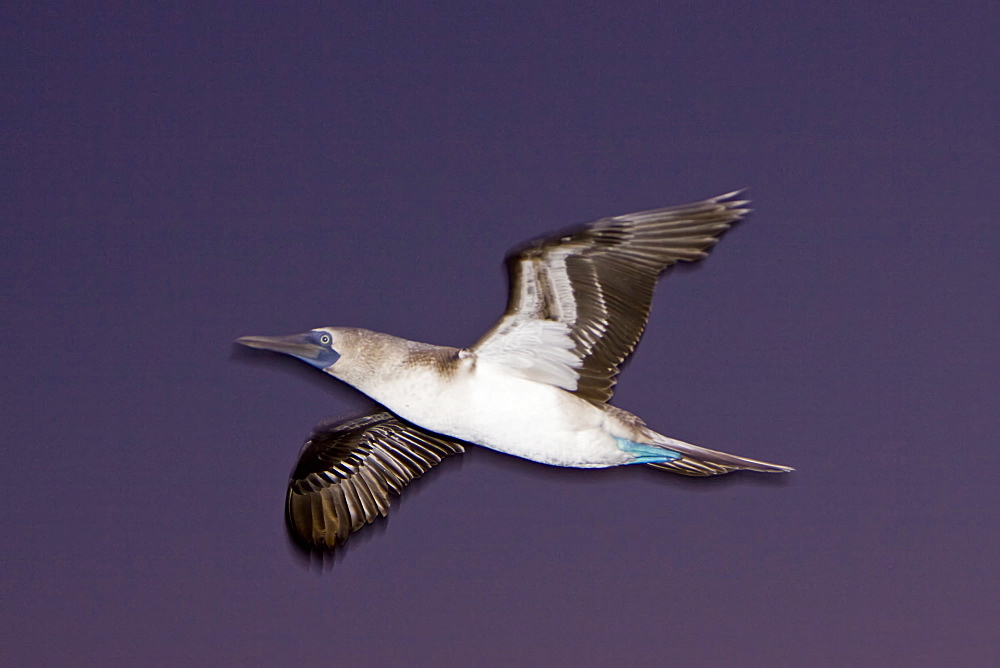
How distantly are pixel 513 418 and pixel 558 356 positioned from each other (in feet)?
1.20

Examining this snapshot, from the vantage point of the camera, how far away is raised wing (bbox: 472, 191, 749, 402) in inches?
184

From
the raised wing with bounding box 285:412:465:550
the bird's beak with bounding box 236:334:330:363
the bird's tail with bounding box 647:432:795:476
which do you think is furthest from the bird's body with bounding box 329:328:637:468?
the raised wing with bounding box 285:412:465:550

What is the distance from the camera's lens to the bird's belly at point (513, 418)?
16.4 feet

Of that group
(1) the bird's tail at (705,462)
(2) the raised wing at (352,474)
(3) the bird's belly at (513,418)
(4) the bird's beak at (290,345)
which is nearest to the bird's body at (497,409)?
(3) the bird's belly at (513,418)

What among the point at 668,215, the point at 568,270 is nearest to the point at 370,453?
the point at 568,270

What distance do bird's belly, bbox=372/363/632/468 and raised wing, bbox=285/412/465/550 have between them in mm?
1284

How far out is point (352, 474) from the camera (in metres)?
6.41

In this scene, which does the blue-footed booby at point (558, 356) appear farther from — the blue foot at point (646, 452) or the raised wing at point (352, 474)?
the raised wing at point (352, 474)

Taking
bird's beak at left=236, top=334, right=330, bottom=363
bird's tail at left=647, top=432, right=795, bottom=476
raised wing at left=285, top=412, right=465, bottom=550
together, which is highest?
bird's beak at left=236, top=334, right=330, bottom=363

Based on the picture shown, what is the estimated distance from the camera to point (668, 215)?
4.70 metres

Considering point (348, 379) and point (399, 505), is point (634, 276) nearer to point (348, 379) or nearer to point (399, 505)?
point (348, 379)

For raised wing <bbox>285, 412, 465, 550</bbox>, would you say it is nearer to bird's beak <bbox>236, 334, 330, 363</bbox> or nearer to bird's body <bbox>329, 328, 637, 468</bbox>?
bird's beak <bbox>236, 334, 330, 363</bbox>

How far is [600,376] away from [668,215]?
884mm

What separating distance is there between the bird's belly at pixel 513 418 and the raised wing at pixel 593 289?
0.39 feet
